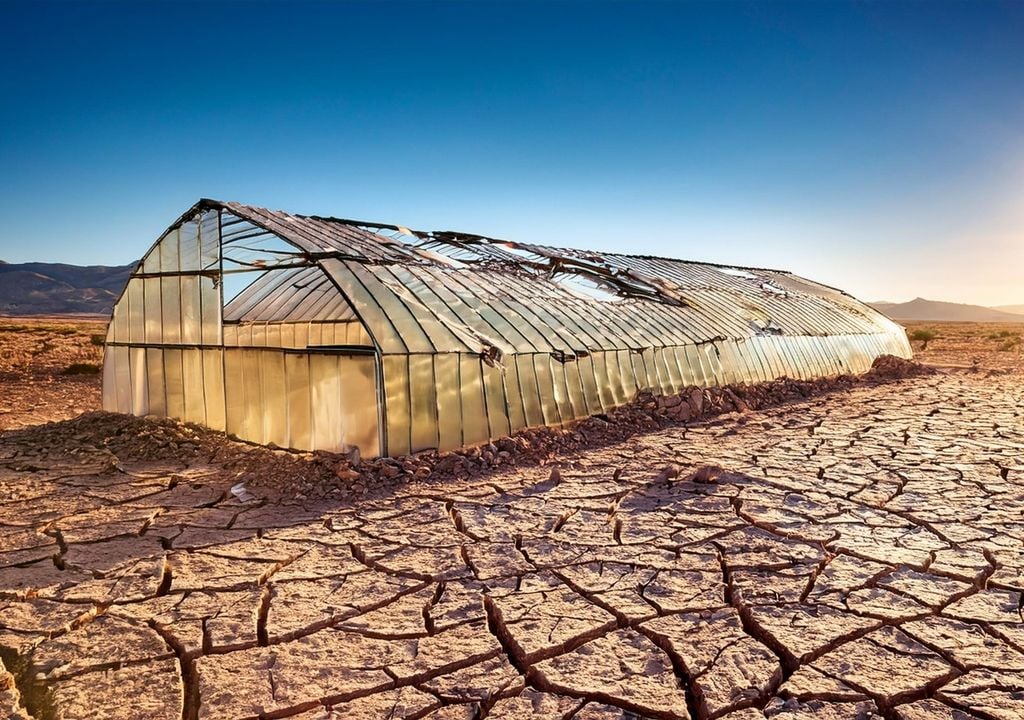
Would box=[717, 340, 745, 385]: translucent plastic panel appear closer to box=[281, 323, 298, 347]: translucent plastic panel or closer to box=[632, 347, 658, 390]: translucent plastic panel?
box=[632, 347, 658, 390]: translucent plastic panel

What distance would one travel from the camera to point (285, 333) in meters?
14.2

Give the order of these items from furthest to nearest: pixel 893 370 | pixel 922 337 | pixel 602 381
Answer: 1. pixel 922 337
2. pixel 893 370
3. pixel 602 381

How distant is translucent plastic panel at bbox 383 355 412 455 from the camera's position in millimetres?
7441

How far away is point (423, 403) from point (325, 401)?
4.31 ft

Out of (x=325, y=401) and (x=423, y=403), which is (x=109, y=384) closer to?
(x=325, y=401)

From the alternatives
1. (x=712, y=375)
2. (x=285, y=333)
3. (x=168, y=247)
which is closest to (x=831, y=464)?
(x=712, y=375)

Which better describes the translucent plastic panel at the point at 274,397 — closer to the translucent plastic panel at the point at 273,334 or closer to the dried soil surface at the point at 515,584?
the dried soil surface at the point at 515,584

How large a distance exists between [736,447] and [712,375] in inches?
162

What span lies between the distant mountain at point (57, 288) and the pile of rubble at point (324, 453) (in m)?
118

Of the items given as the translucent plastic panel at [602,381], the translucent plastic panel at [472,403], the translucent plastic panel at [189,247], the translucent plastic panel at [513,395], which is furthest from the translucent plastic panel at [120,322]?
the translucent plastic panel at [602,381]

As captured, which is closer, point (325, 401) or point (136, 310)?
point (325, 401)

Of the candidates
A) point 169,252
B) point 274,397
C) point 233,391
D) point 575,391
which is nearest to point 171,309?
point 169,252

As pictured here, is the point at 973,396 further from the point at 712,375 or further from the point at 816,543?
the point at 816,543

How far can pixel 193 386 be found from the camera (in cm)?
947
